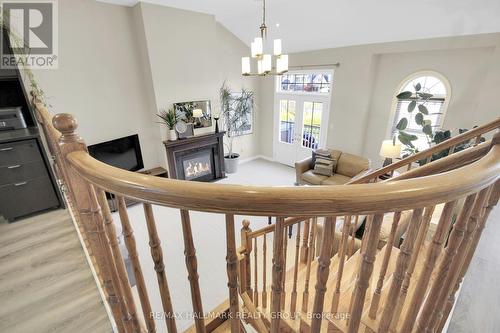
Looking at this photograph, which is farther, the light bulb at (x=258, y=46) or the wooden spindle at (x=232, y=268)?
the light bulb at (x=258, y=46)

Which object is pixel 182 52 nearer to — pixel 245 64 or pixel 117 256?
pixel 245 64

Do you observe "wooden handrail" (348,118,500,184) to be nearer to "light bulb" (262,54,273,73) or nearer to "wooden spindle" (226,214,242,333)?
"wooden spindle" (226,214,242,333)

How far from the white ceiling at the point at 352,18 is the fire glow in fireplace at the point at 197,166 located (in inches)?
112

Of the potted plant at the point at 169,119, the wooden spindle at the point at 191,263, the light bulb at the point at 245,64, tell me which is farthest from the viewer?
the potted plant at the point at 169,119

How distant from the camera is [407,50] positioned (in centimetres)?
391

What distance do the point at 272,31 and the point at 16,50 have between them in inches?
165

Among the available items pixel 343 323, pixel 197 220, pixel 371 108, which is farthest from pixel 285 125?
pixel 343 323

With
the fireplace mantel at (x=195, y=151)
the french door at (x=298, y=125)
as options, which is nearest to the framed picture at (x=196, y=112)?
the fireplace mantel at (x=195, y=151)

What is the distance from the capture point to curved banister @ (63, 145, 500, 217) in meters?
0.45

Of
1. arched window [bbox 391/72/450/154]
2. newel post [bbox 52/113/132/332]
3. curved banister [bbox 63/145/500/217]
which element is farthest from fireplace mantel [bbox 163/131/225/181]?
curved banister [bbox 63/145/500/217]

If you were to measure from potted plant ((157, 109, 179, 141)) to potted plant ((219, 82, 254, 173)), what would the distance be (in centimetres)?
141

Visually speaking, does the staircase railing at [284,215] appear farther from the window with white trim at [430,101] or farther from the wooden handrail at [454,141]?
the window with white trim at [430,101]

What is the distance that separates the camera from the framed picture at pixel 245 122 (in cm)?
608

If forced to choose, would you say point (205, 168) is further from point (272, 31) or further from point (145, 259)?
point (272, 31)
